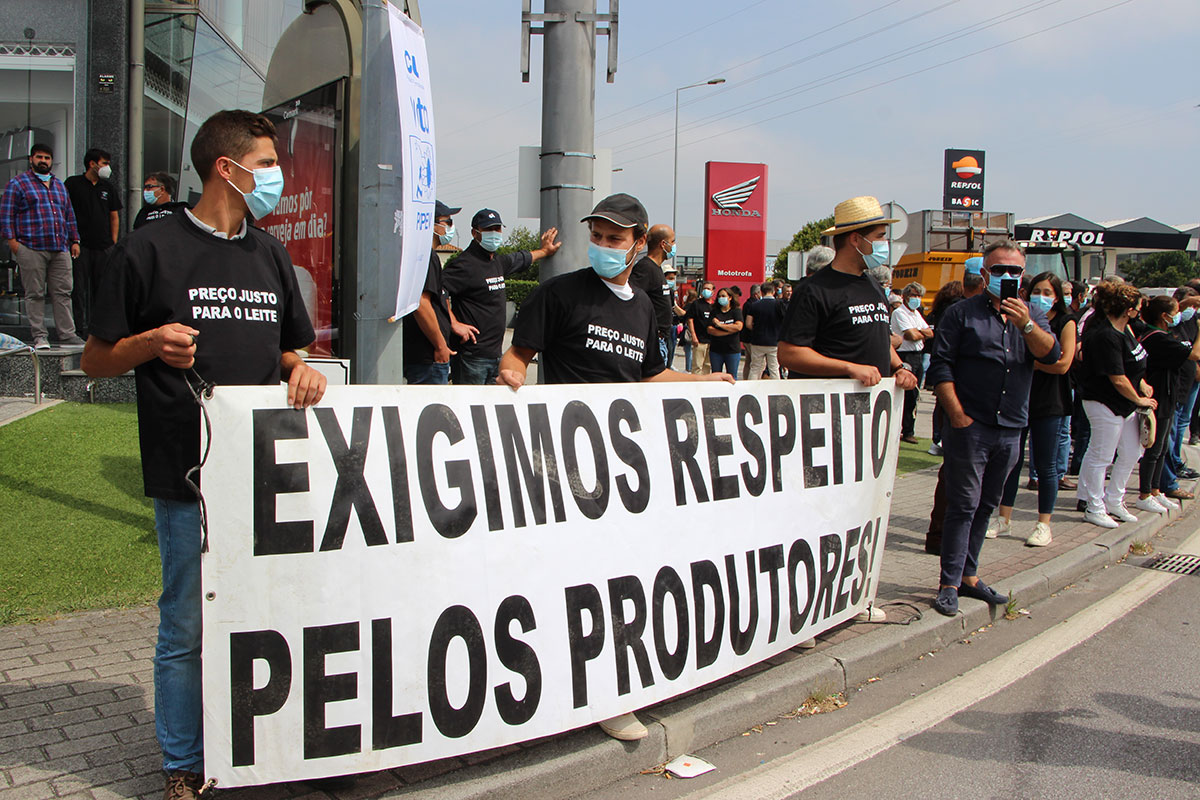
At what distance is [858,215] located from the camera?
459cm

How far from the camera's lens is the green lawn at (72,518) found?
465 cm

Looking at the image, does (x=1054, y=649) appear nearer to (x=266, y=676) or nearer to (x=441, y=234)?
(x=266, y=676)

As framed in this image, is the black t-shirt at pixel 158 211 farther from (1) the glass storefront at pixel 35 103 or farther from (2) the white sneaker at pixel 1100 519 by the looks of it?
(2) the white sneaker at pixel 1100 519

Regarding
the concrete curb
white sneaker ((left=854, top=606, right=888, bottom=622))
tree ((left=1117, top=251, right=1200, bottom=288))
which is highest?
tree ((left=1117, top=251, right=1200, bottom=288))

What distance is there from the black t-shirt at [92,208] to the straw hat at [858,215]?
25.2 feet

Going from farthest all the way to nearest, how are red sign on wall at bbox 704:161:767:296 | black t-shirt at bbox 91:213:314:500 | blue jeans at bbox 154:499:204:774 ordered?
1. red sign on wall at bbox 704:161:767:296
2. blue jeans at bbox 154:499:204:774
3. black t-shirt at bbox 91:213:314:500

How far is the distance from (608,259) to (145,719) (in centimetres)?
240

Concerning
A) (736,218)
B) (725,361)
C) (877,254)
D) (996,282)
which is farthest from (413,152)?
(736,218)

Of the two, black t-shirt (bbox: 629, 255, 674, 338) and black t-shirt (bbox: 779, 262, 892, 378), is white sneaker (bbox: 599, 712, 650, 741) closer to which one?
black t-shirt (bbox: 779, 262, 892, 378)

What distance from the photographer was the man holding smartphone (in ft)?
16.5

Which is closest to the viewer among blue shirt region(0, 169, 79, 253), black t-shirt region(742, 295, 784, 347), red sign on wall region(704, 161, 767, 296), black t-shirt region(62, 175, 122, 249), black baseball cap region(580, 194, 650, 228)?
black baseball cap region(580, 194, 650, 228)

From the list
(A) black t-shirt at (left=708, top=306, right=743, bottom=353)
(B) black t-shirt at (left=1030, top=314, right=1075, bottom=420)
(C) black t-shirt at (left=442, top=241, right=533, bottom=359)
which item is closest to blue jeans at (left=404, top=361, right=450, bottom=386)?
(C) black t-shirt at (left=442, top=241, right=533, bottom=359)

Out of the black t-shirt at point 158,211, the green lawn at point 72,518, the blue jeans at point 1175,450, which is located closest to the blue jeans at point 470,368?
Result: the black t-shirt at point 158,211

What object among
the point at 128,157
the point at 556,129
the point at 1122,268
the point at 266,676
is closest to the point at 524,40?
the point at 556,129
